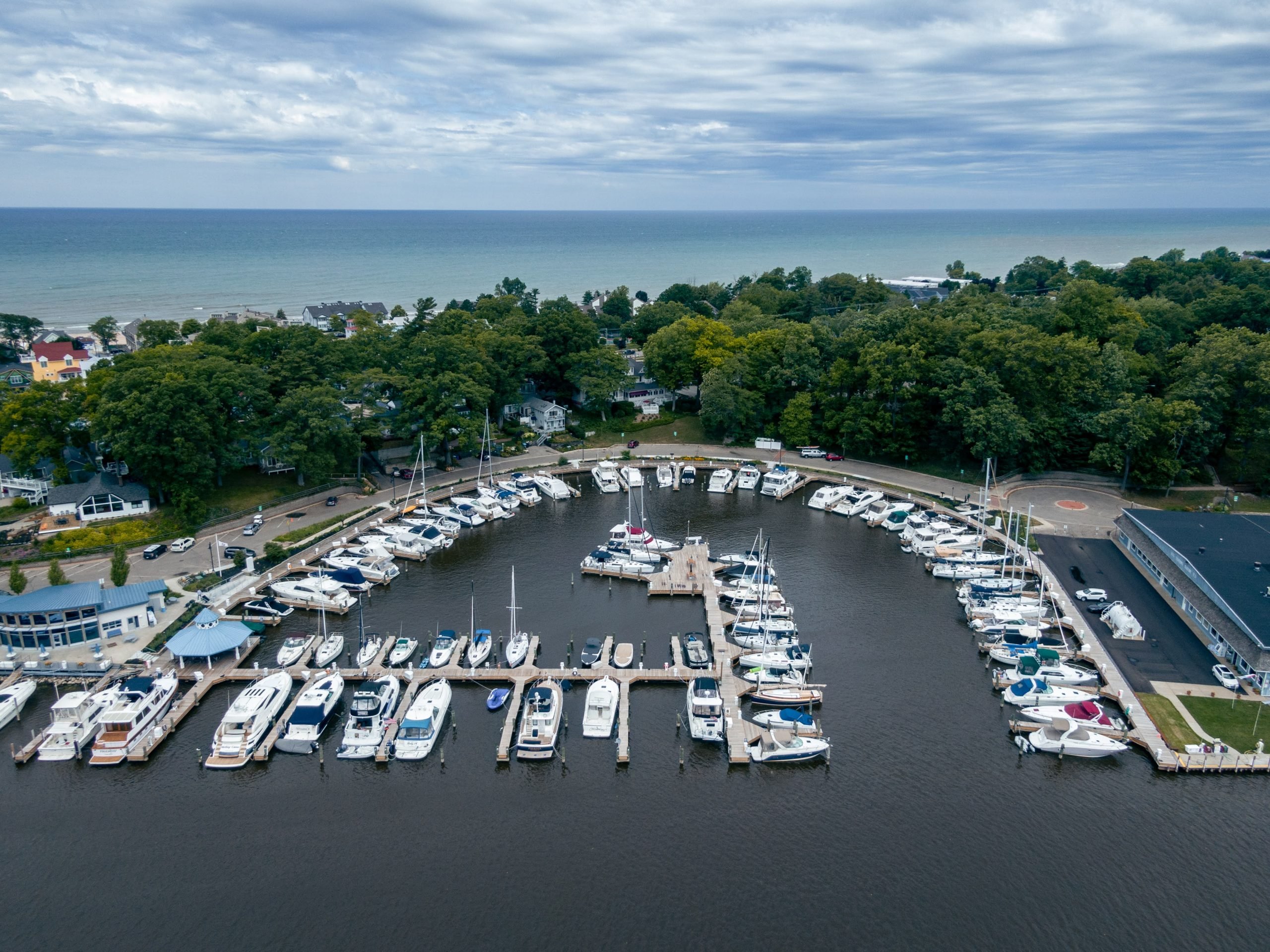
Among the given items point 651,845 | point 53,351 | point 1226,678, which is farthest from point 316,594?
point 53,351

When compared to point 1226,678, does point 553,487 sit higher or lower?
higher

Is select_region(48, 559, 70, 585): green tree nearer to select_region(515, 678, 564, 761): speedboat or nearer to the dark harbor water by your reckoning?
the dark harbor water

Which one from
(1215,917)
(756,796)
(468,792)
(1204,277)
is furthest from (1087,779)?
(1204,277)

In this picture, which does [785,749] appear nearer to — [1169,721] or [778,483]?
[1169,721]

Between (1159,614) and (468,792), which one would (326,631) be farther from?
(1159,614)

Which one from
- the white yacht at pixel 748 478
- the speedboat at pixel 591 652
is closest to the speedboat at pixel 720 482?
the white yacht at pixel 748 478

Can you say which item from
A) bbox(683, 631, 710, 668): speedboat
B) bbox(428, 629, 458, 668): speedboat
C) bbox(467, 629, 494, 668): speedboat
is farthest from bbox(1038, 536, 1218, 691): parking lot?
bbox(428, 629, 458, 668): speedboat
